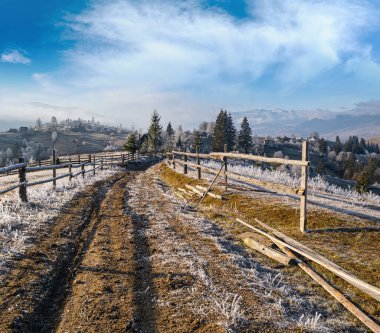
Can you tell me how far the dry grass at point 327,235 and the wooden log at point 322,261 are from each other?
228 millimetres

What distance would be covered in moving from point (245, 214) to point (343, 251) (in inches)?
159

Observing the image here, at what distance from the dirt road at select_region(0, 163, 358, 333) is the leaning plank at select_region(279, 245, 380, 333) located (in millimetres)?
250

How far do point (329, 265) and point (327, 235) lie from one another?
102 inches

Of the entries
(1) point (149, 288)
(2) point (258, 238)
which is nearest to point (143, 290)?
(1) point (149, 288)

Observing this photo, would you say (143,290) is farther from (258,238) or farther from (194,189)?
(194,189)

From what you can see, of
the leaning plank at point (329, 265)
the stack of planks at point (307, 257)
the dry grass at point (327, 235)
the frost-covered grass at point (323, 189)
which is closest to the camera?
the stack of planks at point (307, 257)

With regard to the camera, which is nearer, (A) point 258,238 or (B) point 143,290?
(B) point 143,290

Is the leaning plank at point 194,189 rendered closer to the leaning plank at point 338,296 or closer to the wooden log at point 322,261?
the wooden log at point 322,261

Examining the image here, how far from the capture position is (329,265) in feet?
19.4

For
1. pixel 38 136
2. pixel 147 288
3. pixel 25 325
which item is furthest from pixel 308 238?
pixel 38 136

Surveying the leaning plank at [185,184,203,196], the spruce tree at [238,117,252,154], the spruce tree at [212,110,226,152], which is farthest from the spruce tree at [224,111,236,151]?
the leaning plank at [185,184,203,196]

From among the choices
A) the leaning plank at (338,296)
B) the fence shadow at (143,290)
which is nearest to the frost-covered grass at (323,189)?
the leaning plank at (338,296)

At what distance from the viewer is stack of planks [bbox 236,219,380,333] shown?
4.76m

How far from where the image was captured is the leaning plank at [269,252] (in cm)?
662
